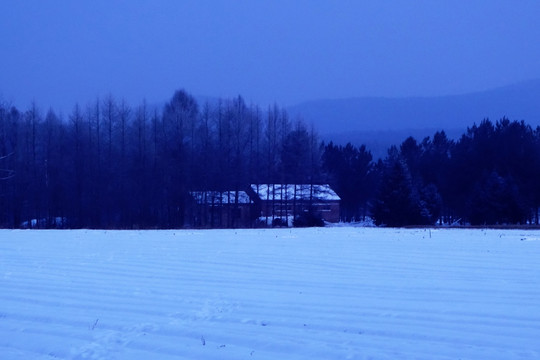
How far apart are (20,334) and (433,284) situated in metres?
4.15

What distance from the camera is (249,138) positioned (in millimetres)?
40969

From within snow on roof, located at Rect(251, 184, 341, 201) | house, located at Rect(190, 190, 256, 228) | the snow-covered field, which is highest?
snow on roof, located at Rect(251, 184, 341, 201)

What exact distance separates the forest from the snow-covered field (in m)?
25.5

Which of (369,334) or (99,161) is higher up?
(99,161)

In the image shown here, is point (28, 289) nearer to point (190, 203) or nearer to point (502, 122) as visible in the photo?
point (190, 203)

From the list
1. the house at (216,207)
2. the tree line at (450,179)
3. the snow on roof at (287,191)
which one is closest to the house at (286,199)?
the snow on roof at (287,191)

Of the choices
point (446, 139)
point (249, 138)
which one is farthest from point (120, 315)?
point (446, 139)

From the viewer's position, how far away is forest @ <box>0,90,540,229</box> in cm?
3684

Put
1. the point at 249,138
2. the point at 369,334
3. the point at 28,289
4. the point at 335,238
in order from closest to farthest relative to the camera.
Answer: the point at 369,334 → the point at 28,289 → the point at 335,238 → the point at 249,138

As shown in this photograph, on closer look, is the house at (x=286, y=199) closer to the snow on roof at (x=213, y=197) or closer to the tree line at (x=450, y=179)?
the snow on roof at (x=213, y=197)

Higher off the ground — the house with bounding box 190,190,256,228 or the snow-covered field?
the house with bounding box 190,190,256,228

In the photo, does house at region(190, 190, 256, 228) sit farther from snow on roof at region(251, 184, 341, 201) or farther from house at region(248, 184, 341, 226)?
snow on roof at region(251, 184, 341, 201)

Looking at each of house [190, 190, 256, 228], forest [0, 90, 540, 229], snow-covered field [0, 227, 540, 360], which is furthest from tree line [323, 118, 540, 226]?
snow-covered field [0, 227, 540, 360]

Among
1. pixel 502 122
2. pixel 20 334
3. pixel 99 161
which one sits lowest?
pixel 20 334
